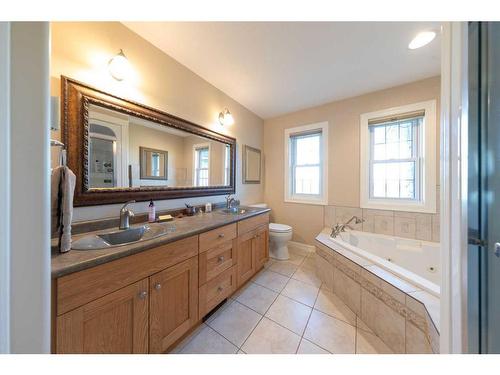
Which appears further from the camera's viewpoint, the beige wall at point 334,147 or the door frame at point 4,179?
the beige wall at point 334,147

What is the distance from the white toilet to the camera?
2.44m

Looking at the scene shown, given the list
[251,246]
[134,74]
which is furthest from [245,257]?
[134,74]

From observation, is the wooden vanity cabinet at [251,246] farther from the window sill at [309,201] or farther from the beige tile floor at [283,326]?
the window sill at [309,201]

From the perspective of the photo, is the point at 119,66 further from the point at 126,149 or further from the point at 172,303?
the point at 172,303

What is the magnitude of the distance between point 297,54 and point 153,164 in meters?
1.64

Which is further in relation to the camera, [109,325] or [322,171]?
[322,171]

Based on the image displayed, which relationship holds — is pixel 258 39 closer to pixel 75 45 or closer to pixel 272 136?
pixel 75 45

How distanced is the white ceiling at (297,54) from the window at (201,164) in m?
0.81

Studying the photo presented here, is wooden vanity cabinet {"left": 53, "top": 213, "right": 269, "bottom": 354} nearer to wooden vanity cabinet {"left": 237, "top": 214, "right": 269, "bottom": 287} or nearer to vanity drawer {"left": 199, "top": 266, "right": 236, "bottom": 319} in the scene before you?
vanity drawer {"left": 199, "top": 266, "right": 236, "bottom": 319}

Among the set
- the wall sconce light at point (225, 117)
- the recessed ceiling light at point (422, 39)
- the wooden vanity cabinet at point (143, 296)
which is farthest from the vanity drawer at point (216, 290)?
the recessed ceiling light at point (422, 39)

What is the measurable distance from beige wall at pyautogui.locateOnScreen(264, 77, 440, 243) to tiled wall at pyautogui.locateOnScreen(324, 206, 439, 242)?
0.13 metres

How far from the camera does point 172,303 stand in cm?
109

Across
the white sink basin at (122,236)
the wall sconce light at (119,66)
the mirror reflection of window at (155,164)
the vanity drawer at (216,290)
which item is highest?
the wall sconce light at (119,66)

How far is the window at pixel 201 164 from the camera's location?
6.32 feet
